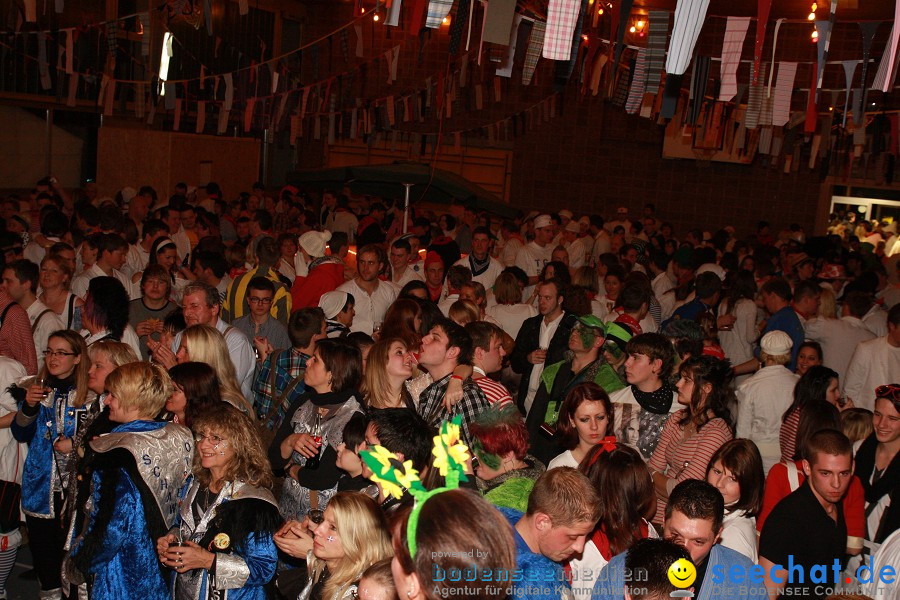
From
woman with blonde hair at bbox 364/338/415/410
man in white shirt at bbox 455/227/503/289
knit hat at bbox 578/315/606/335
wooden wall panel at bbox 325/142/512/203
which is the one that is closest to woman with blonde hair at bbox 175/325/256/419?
woman with blonde hair at bbox 364/338/415/410

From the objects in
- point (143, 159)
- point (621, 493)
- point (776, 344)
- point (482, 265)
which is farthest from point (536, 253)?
point (143, 159)

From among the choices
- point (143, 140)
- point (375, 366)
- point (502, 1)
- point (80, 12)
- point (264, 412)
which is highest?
point (80, 12)

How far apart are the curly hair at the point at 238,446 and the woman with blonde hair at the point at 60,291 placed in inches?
111

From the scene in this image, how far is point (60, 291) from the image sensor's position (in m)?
5.77

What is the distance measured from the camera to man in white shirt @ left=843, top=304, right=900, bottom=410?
236 inches

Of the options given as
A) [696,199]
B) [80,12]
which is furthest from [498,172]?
[80,12]

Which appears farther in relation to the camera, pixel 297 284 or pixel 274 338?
pixel 297 284

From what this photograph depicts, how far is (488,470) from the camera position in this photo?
3.37 m

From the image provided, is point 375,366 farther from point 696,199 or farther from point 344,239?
point 696,199

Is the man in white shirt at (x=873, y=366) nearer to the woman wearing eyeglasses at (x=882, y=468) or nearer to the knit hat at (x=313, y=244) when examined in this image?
the woman wearing eyeglasses at (x=882, y=468)

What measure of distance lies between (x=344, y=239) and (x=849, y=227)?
1415cm

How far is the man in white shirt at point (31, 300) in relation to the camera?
18.1ft

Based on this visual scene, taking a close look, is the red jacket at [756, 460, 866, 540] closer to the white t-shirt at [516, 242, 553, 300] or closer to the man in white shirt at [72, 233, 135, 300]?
the man in white shirt at [72, 233, 135, 300]

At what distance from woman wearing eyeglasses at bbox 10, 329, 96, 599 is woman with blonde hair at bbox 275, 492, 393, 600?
2143 millimetres
